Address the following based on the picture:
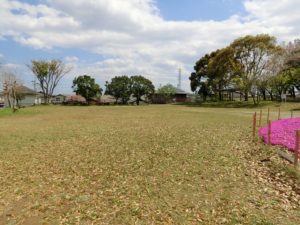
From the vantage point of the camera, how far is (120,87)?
6969 centimetres

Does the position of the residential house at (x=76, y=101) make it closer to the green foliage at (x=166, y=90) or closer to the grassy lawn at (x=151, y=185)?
the green foliage at (x=166, y=90)

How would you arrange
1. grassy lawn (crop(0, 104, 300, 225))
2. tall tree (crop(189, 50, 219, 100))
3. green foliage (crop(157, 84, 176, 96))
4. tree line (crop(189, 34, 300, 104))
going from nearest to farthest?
grassy lawn (crop(0, 104, 300, 225)) → tree line (crop(189, 34, 300, 104)) → tall tree (crop(189, 50, 219, 100)) → green foliage (crop(157, 84, 176, 96))

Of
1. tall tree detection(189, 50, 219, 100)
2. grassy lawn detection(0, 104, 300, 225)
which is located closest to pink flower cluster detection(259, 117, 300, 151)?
grassy lawn detection(0, 104, 300, 225)

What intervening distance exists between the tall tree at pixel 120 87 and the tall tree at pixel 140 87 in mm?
1147

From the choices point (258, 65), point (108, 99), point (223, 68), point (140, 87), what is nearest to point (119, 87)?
point (140, 87)

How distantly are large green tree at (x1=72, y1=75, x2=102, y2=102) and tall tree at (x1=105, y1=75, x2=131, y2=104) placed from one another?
280 centimetres

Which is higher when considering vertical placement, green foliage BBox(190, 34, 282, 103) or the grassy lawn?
green foliage BBox(190, 34, 282, 103)

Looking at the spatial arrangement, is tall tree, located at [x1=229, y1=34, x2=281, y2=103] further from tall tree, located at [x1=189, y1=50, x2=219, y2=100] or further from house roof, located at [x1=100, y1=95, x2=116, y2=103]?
house roof, located at [x1=100, y1=95, x2=116, y2=103]

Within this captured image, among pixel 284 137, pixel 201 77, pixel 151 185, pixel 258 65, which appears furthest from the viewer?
pixel 201 77

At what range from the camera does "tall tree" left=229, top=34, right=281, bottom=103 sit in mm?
45719

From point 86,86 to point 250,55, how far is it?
37.5 m


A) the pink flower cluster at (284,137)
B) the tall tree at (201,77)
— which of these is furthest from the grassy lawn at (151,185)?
the tall tree at (201,77)

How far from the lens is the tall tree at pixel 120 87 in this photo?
229ft

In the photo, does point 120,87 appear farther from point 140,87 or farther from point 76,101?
point 76,101
